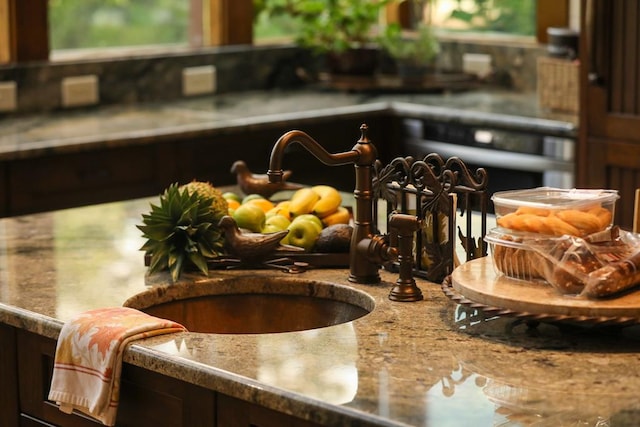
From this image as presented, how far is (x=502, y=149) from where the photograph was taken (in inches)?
182

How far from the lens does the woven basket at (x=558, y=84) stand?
473cm

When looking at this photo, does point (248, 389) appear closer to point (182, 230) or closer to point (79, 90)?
point (182, 230)

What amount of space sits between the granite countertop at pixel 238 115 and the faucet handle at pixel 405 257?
202 centimetres

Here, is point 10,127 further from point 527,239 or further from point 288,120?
point 527,239

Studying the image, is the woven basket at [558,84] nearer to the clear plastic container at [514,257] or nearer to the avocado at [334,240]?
the avocado at [334,240]

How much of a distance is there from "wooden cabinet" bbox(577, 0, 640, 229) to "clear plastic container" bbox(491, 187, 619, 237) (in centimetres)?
219

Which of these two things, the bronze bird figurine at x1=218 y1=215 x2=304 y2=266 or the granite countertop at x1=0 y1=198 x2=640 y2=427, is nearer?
the granite countertop at x1=0 y1=198 x2=640 y2=427

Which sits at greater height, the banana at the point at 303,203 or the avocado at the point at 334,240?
the banana at the point at 303,203

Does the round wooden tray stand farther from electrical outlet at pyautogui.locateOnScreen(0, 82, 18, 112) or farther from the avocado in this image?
electrical outlet at pyautogui.locateOnScreen(0, 82, 18, 112)

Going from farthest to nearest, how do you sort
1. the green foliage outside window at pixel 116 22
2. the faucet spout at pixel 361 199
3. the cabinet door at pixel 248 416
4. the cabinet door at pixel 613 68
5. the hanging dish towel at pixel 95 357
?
the green foliage outside window at pixel 116 22 < the cabinet door at pixel 613 68 < the faucet spout at pixel 361 199 < the hanging dish towel at pixel 95 357 < the cabinet door at pixel 248 416

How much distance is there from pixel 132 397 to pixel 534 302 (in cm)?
69

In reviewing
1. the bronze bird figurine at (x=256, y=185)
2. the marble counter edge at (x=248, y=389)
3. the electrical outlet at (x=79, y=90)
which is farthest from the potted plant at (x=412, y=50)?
the marble counter edge at (x=248, y=389)

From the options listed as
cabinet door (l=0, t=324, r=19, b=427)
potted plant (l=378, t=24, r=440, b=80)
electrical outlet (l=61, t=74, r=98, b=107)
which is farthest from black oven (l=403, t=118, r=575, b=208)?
cabinet door (l=0, t=324, r=19, b=427)

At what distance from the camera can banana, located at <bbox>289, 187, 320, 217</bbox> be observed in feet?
8.57
